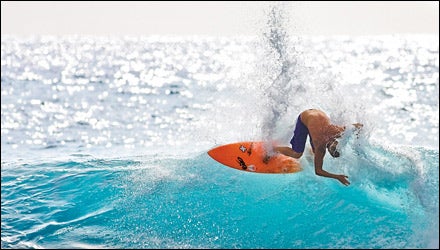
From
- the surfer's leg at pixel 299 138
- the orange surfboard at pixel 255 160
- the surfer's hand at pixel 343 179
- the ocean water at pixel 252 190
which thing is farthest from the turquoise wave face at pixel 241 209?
the surfer's leg at pixel 299 138

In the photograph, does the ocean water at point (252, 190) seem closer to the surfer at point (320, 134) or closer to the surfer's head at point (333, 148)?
the surfer's head at point (333, 148)

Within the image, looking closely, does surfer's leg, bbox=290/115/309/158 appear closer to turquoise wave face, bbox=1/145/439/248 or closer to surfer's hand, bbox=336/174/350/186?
turquoise wave face, bbox=1/145/439/248

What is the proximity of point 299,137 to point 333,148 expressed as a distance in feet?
2.34

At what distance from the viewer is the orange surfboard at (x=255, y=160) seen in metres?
11.2

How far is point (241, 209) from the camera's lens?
413 inches

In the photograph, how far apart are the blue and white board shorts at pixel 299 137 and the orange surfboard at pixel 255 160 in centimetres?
53

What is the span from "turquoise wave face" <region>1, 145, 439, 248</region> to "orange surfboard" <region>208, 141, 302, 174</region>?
7.1 inches

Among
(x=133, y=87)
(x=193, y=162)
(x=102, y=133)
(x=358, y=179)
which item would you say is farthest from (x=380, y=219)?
(x=133, y=87)

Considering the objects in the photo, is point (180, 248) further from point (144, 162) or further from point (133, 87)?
point (133, 87)

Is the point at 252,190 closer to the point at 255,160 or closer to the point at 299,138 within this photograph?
Answer: the point at 255,160

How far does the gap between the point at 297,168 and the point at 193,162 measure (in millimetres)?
2658

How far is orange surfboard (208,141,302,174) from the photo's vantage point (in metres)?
11.2

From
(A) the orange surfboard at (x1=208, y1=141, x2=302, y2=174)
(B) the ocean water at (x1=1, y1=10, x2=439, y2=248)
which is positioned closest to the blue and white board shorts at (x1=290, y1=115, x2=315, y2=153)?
(A) the orange surfboard at (x1=208, y1=141, x2=302, y2=174)

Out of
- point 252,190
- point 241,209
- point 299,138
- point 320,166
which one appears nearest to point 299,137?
point 299,138
